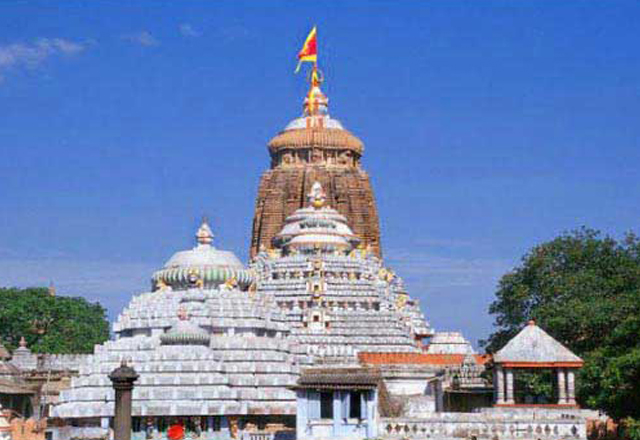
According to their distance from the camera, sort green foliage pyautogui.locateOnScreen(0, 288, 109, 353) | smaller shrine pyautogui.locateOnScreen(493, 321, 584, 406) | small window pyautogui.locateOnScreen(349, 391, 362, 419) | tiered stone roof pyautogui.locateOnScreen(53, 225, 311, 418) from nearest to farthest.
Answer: small window pyautogui.locateOnScreen(349, 391, 362, 419), smaller shrine pyautogui.locateOnScreen(493, 321, 584, 406), tiered stone roof pyautogui.locateOnScreen(53, 225, 311, 418), green foliage pyautogui.locateOnScreen(0, 288, 109, 353)

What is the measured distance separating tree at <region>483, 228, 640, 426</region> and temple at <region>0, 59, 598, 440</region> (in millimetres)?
2034

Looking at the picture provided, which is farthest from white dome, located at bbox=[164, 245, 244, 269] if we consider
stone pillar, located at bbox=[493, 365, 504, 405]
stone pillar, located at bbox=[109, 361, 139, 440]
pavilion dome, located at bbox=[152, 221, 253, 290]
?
stone pillar, located at bbox=[109, 361, 139, 440]

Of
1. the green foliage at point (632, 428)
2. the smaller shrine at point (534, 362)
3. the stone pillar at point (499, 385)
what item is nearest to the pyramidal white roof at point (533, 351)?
the smaller shrine at point (534, 362)

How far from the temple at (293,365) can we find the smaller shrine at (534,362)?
0.21 feet

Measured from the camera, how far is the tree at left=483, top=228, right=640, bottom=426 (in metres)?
65.2

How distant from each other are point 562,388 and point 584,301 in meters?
11.0

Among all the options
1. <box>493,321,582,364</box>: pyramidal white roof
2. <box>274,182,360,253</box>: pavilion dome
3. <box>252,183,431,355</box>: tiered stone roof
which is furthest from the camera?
<box>274,182,360,253</box>: pavilion dome

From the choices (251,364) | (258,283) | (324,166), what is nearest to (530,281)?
(251,364)

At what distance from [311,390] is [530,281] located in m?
21.7

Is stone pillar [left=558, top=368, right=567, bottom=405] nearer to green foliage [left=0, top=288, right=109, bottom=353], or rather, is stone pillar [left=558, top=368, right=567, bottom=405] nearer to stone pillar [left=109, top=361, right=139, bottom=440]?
stone pillar [left=109, top=361, right=139, bottom=440]

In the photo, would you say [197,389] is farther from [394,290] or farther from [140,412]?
[394,290]

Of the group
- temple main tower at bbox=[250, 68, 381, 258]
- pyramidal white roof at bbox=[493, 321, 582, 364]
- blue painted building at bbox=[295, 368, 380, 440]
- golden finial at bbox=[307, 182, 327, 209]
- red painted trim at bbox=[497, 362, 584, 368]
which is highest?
temple main tower at bbox=[250, 68, 381, 258]

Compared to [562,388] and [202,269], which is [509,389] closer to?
[562,388]

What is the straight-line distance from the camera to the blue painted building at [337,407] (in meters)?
62.2
